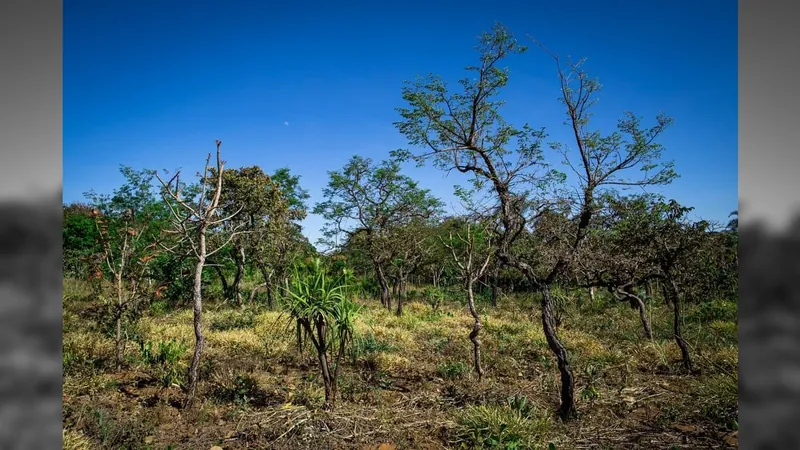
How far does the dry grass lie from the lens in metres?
3.24

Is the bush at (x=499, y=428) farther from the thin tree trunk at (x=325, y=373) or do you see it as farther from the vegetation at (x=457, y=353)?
the thin tree trunk at (x=325, y=373)

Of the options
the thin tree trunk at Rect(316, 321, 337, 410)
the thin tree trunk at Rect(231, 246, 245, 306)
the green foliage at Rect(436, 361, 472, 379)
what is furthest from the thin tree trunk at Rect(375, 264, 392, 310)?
the thin tree trunk at Rect(316, 321, 337, 410)

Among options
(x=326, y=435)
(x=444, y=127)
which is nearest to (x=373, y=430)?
(x=326, y=435)

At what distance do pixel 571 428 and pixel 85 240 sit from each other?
1299cm

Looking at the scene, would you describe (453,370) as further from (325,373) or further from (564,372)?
(325,373)
